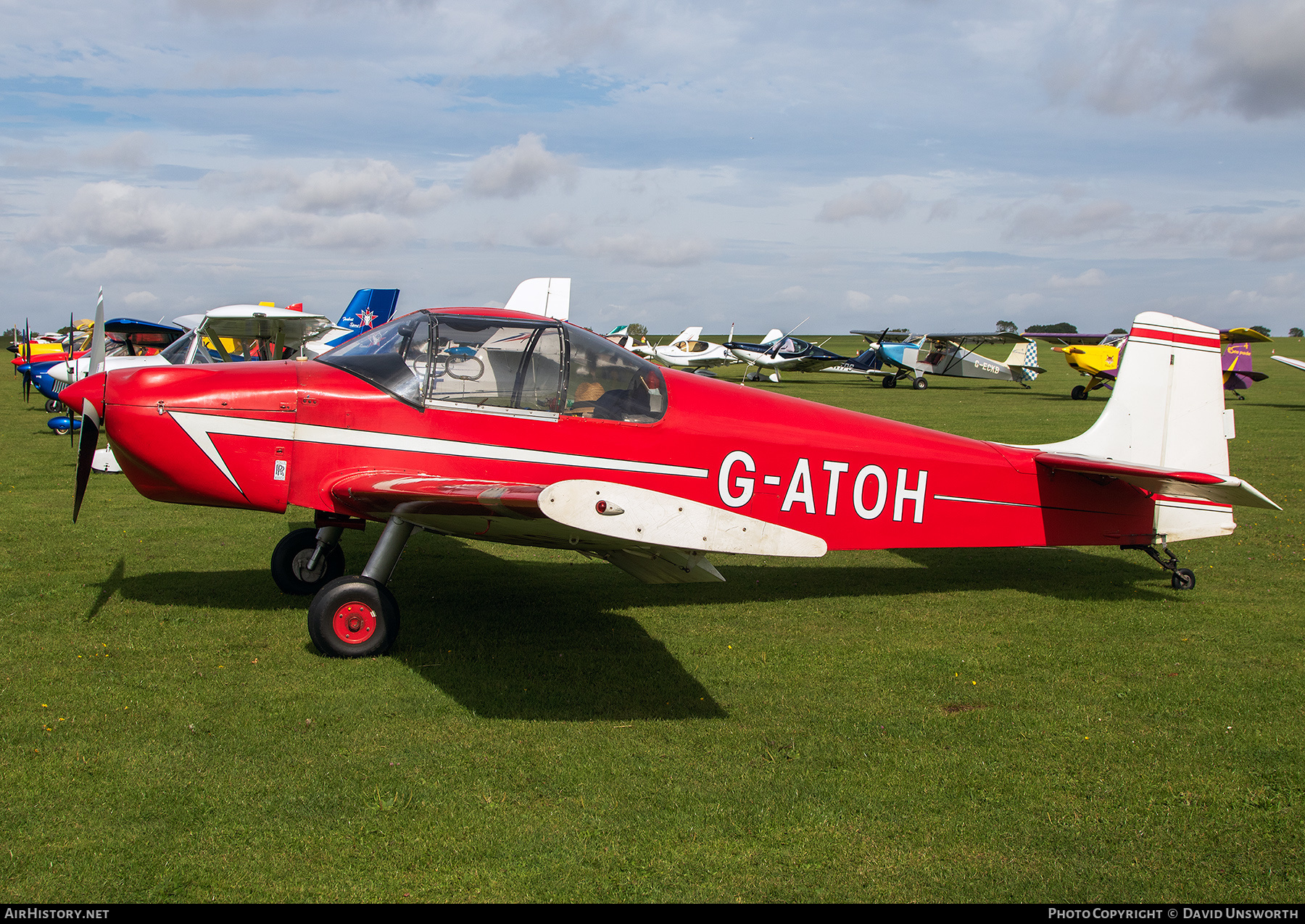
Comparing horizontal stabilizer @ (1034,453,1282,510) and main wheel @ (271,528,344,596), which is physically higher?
horizontal stabilizer @ (1034,453,1282,510)

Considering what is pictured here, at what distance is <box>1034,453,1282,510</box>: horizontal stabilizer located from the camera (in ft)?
20.3

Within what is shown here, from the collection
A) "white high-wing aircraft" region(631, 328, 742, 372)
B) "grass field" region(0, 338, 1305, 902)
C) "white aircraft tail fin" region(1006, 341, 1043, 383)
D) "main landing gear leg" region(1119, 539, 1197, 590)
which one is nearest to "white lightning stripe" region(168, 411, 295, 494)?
"grass field" region(0, 338, 1305, 902)

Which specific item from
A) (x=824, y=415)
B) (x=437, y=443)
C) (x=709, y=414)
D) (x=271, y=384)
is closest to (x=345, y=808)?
(x=437, y=443)

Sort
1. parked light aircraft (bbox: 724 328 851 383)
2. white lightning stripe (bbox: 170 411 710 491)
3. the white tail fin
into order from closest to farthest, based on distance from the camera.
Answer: white lightning stripe (bbox: 170 411 710 491)
the white tail fin
parked light aircraft (bbox: 724 328 851 383)

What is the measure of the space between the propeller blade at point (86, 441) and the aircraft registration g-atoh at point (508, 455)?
19mm

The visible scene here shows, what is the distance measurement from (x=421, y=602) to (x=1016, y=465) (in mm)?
4901

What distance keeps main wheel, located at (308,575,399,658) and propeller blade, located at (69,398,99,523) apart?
5.95ft

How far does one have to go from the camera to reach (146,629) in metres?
5.98

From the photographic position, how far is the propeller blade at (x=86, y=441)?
18.3ft

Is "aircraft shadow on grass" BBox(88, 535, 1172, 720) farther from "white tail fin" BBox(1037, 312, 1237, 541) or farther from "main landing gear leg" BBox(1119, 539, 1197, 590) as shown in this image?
"white tail fin" BBox(1037, 312, 1237, 541)

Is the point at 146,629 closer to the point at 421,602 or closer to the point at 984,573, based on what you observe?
the point at 421,602

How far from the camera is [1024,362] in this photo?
4000 centimetres

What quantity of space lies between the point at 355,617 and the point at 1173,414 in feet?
21.8

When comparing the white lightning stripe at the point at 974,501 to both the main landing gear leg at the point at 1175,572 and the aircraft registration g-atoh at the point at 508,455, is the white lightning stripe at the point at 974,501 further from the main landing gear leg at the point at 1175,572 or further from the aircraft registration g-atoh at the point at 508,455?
the main landing gear leg at the point at 1175,572
